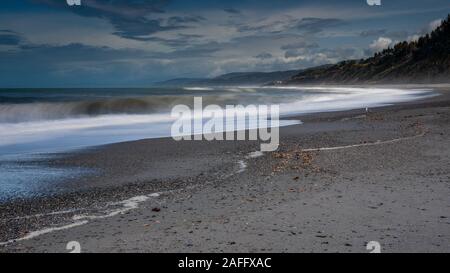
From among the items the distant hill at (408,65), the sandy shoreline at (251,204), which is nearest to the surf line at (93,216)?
the sandy shoreline at (251,204)

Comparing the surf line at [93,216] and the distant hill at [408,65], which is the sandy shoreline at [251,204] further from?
the distant hill at [408,65]

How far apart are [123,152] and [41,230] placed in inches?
248

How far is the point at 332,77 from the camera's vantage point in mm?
154750

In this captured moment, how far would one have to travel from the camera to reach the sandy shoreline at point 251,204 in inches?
188

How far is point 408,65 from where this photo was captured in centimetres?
11444

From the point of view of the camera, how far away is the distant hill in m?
99.7

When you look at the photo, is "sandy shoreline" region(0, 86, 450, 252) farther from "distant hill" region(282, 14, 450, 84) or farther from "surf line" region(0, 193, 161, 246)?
"distant hill" region(282, 14, 450, 84)

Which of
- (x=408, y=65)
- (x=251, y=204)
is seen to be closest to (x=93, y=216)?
(x=251, y=204)

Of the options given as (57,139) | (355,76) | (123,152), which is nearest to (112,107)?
(57,139)

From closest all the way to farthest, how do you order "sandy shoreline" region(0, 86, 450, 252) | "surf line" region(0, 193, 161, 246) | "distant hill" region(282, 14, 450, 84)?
1. "sandy shoreline" region(0, 86, 450, 252)
2. "surf line" region(0, 193, 161, 246)
3. "distant hill" region(282, 14, 450, 84)

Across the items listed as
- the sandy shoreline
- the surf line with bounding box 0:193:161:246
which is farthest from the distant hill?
the surf line with bounding box 0:193:161:246

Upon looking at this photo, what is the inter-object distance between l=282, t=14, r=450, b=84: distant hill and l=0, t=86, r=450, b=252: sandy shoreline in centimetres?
8967

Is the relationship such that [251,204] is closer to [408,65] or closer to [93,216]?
[93,216]

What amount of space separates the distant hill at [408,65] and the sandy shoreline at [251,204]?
89668 millimetres
